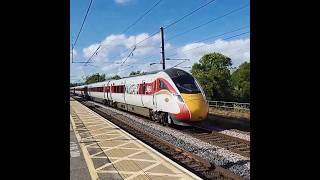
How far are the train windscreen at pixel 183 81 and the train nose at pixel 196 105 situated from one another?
33 centimetres

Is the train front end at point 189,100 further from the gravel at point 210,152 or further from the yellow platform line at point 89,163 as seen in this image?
the yellow platform line at point 89,163

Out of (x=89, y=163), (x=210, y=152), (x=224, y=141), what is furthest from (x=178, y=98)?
(x=89, y=163)

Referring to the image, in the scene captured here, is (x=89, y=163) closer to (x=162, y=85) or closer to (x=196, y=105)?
(x=196, y=105)

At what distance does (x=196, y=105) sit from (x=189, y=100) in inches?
15.9

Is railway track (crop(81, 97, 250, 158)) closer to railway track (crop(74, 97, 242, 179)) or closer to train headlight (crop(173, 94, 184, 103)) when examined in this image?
train headlight (crop(173, 94, 184, 103))

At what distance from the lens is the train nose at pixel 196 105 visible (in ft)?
52.2

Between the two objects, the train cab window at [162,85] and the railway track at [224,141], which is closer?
the railway track at [224,141]

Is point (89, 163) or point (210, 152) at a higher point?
point (89, 163)

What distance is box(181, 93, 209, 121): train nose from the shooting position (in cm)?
1592

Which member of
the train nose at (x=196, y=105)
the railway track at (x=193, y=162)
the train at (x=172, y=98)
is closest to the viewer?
the railway track at (x=193, y=162)

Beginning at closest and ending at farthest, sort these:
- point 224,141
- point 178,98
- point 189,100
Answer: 1. point 224,141
2. point 189,100
3. point 178,98

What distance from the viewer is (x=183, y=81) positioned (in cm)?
1678

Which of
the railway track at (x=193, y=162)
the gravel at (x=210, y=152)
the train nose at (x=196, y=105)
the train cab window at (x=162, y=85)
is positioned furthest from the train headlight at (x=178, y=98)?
the railway track at (x=193, y=162)
